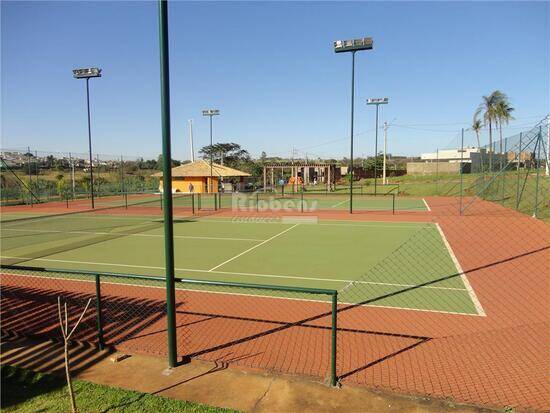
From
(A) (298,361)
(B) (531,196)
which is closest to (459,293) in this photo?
(A) (298,361)

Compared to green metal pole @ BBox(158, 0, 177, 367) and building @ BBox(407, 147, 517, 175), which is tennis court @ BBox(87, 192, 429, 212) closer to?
building @ BBox(407, 147, 517, 175)

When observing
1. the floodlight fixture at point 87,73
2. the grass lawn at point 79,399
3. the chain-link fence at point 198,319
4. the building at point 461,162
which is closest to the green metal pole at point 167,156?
the chain-link fence at point 198,319

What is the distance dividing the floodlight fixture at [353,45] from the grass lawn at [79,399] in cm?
Answer: 2209

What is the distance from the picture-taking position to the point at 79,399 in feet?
14.6

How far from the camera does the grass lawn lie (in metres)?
4.27

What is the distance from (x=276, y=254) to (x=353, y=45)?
582 inches

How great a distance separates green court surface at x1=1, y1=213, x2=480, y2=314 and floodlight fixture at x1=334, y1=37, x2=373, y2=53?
9.91m

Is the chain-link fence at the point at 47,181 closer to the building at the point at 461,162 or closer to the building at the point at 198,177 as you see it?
the building at the point at 198,177

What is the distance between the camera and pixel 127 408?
14.1 feet

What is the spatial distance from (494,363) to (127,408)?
183 inches

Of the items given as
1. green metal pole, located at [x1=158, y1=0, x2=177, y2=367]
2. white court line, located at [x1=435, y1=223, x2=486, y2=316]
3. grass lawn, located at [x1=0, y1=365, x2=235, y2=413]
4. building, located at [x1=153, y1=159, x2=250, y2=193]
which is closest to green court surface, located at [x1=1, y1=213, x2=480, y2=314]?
white court line, located at [x1=435, y1=223, x2=486, y2=316]

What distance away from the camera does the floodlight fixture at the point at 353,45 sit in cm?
2253

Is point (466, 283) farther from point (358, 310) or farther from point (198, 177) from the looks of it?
point (198, 177)

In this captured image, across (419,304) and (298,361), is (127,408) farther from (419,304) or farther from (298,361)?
(419,304)
